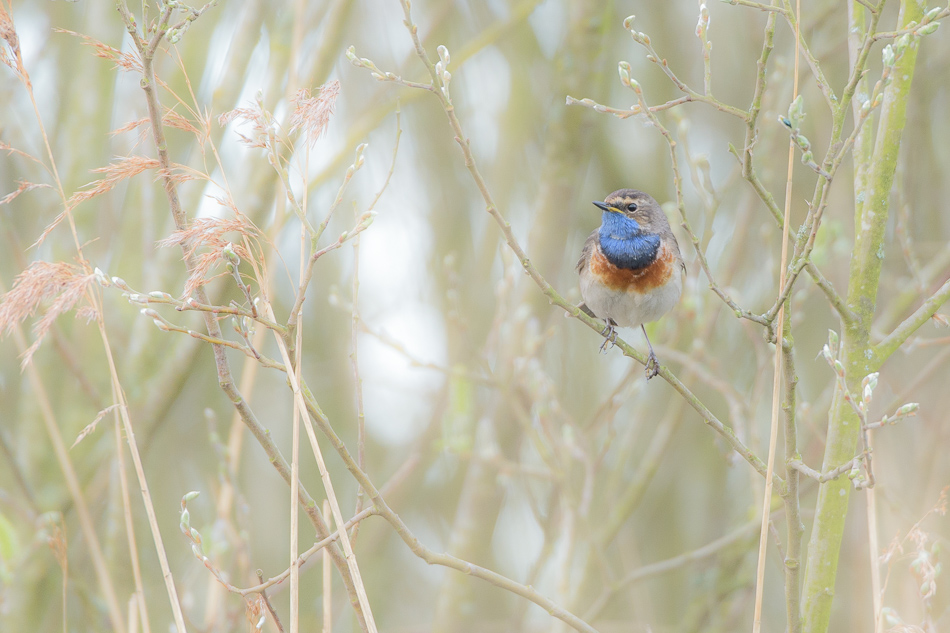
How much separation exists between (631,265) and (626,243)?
0.47ft

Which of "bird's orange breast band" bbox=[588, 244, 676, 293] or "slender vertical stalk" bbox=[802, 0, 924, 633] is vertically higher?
"bird's orange breast band" bbox=[588, 244, 676, 293]

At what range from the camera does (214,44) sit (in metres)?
4.30

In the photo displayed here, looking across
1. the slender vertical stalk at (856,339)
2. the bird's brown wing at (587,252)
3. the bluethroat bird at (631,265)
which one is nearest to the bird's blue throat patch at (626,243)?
the bluethroat bird at (631,265)

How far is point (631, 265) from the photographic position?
4.05 m

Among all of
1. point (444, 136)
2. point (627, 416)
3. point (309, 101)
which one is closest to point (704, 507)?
point (627, 416)

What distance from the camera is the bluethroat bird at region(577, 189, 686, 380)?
13.1 feet

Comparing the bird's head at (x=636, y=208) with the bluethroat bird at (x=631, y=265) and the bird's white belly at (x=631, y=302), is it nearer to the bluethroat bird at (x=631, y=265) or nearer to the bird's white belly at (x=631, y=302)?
the bluethroat bird at (x=631, y=265)

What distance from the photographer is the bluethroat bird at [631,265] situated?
4.00 meters

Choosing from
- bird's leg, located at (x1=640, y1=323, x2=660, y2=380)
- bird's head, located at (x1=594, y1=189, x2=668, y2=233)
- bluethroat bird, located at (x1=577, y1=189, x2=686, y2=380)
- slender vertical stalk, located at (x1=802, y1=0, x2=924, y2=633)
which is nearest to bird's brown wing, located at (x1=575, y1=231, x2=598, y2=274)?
bluethroat bird, located at (x1=577, y1=189, x2=686, y2=380)

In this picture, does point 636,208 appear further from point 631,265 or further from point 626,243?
point 631,265

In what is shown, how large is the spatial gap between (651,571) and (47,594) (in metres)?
2.84

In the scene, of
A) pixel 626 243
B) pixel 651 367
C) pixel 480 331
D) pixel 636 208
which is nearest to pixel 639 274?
pixel 626 243

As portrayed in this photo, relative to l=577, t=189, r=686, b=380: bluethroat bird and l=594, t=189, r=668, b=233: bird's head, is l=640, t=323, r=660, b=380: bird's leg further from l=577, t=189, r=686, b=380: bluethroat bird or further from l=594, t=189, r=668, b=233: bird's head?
l=594, t=189, r=668, b=233: bird's head

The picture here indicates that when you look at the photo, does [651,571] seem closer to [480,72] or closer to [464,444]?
[464,444]
